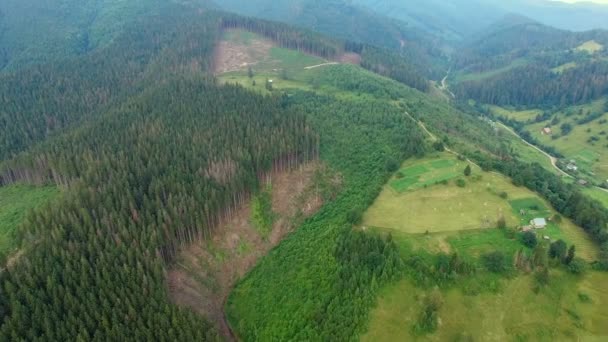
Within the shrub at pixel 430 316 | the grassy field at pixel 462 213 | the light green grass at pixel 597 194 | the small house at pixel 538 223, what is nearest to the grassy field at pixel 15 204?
the grassy field at pixel 462 213

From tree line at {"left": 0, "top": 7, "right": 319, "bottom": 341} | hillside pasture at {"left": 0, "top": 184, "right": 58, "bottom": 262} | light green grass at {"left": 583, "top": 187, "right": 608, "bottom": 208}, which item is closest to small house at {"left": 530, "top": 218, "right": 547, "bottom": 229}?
light green grass at {"left": 583, "top": 187, "right": 608, "bottom": 208}

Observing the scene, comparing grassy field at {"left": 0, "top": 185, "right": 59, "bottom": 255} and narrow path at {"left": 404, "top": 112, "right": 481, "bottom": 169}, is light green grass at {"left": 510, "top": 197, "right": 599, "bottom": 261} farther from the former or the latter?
grassy field at {"left": 0, "top": 185, "right": 59, "bottom": 255}

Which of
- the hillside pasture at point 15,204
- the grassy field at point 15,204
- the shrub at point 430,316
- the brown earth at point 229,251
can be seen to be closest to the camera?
the shrub at point 430,316

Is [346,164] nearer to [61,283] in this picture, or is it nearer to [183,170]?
[183,170]

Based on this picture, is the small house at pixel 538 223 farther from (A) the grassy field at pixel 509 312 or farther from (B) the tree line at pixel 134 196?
(B) the tree line at pixel 134 196

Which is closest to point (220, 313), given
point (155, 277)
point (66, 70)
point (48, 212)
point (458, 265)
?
point (155, 277)
